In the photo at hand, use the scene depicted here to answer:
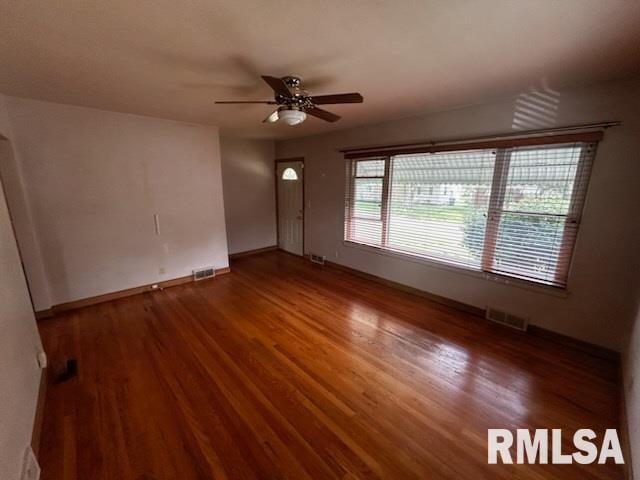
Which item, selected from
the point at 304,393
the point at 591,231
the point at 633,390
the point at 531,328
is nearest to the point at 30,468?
the point at 304,393

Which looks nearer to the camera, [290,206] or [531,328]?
[531,328]

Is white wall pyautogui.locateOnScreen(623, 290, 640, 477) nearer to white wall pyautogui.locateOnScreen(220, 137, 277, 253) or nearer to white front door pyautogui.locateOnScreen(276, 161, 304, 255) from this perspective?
white front door pyautogui.locateOnScreen(276, 161, 304, 255)

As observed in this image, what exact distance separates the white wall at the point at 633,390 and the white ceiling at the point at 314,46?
6.83 ft

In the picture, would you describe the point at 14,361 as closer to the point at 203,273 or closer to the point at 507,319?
the point at 203,273

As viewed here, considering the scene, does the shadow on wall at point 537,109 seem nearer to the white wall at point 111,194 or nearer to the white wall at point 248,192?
the white wall at point 111,194

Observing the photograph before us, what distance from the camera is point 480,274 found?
10.3ft

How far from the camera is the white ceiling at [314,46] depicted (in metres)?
1.34

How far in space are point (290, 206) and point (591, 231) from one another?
4.67 metres

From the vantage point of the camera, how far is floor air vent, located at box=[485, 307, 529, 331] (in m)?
2.86

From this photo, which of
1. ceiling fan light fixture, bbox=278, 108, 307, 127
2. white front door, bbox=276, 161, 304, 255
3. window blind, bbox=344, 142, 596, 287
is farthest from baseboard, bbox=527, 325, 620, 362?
white front door, bbox=276, 161, 304, 255

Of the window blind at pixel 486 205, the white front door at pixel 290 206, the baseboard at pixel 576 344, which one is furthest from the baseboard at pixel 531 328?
the white front door at pixel 290 206

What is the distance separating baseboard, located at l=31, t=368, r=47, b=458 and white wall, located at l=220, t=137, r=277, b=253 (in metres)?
3.59

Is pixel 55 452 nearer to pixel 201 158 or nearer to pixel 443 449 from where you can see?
pixel 443 449

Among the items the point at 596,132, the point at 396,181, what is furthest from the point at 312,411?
the point at 596,132
